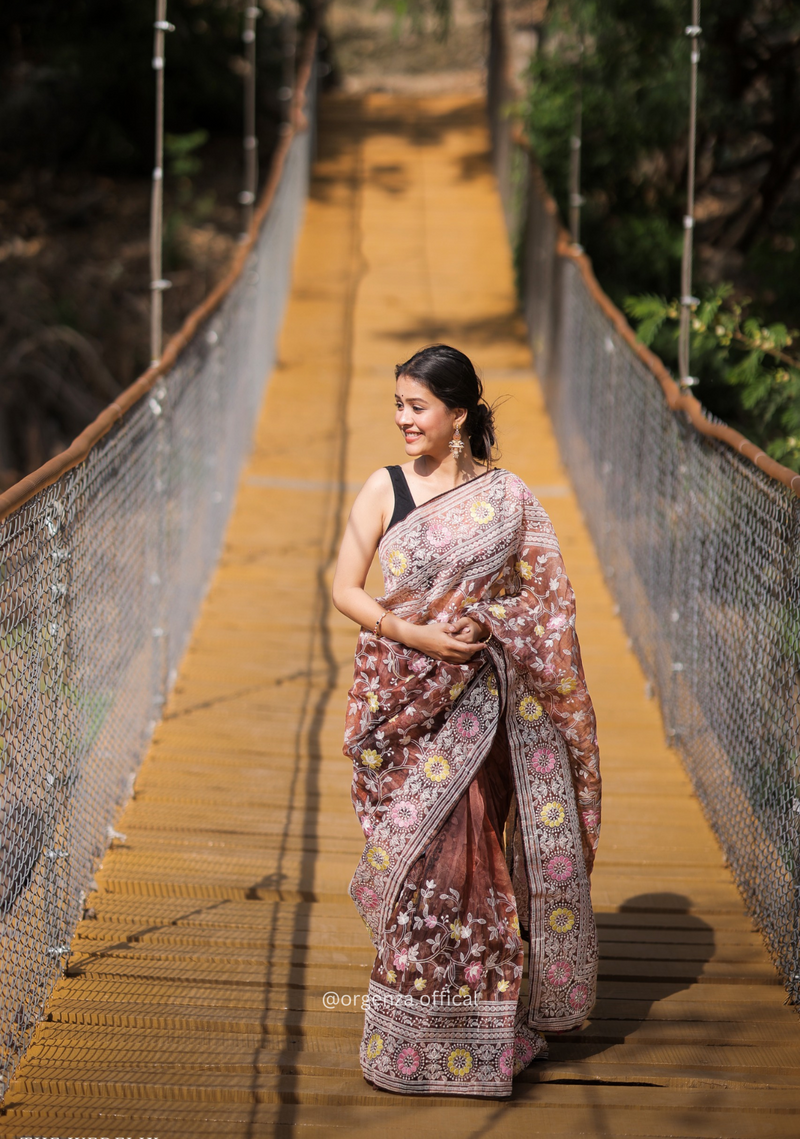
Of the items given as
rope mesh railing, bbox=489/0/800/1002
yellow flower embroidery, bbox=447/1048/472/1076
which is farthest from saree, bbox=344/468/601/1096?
rope mesh railing, bbox=489/0/800/1002

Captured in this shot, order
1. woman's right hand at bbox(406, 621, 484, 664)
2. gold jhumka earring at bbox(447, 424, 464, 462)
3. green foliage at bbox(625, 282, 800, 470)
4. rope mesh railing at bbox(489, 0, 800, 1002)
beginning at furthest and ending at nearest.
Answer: green foliage at bbox(625, 282, 800, 470), rope mesh railing at bbox(489, 0, 800, 1002), gold jhumka earring at bbox(447, 424, 464, 462), woman's right hand at bbox(406, 621, 484, 664)

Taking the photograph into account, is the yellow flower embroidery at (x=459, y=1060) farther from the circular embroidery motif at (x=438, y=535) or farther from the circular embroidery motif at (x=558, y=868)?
the circular embroidery motif at (x=438, y=535)

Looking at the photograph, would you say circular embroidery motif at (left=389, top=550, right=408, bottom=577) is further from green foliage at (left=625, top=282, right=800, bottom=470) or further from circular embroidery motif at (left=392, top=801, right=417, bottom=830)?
green foliage at (left=625, top=282, right=800, bottom=470)

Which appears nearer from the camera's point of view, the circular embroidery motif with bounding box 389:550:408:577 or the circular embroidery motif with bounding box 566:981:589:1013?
the circular embroidery motif with bounding box 389:550:408:577

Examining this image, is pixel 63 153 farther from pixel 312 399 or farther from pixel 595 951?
pixel 595 951

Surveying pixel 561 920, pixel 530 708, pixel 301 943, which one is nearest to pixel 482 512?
pixel 530 708

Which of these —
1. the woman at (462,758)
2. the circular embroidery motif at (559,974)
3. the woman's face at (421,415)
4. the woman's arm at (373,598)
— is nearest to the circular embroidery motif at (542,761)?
the woman at (462,758)

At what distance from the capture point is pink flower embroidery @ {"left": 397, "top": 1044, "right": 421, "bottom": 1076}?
106 inches

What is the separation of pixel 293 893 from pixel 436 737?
1.09 m

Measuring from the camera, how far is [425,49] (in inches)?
860

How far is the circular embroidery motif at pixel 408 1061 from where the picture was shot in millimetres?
2695

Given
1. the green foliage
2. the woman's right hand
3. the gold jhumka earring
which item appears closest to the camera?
the woman's right hand

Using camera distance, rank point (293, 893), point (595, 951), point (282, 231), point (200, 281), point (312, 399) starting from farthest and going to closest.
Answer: point (200, 281) < point (282, 231) < point (312, 399) < point (293, 893) < point (595, 951)

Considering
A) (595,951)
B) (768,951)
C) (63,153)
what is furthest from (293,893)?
(63,153)
